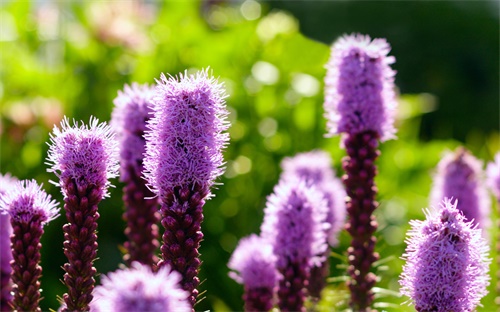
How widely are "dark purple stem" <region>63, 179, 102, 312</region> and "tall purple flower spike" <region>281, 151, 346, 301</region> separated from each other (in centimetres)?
95

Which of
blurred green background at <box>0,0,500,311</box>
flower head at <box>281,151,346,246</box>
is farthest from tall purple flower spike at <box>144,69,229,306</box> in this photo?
blurred green background at <box>0,0,500,311</box>

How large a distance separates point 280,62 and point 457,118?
252 inches

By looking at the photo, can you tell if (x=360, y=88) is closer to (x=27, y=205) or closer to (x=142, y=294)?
(x=27, y=205)

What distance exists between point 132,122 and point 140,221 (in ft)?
1.08

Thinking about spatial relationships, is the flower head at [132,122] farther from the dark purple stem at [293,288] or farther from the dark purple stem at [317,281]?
the dark purple stem at [317,281]

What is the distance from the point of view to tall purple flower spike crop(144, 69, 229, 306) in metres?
1.75

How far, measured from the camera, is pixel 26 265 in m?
1.82

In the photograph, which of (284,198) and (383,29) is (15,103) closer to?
(284,198)

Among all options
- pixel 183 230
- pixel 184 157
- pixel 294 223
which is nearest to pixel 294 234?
pixel 294 223

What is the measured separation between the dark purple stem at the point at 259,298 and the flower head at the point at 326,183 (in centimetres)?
40

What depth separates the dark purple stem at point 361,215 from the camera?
251cm

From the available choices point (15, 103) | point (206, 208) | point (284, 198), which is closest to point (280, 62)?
point (206, 208)

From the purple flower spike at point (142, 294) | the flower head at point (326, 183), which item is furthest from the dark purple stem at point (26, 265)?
the flower head at point (326, 183)

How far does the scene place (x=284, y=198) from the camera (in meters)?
2.40
